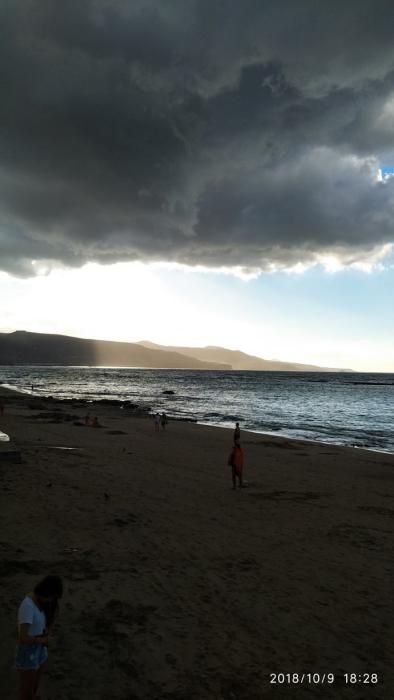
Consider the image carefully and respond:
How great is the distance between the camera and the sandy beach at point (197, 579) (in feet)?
16.7

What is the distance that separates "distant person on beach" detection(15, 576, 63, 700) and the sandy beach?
3.20 ft

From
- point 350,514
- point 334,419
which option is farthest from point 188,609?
point 334,419

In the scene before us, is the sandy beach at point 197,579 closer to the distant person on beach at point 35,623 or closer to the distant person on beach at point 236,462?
the distant person on beach at point 236,462

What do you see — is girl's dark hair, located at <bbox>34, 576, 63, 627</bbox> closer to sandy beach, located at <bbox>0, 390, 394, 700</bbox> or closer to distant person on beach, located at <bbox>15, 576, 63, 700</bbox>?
distant person on beach, located at <bbox>15, 576, 63, 700</bbox>

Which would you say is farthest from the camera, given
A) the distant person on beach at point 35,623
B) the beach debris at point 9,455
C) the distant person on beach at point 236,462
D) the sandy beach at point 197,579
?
the beach debris at point 9,455

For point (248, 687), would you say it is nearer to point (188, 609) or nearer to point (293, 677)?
point (293, 677)

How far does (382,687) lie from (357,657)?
49 cm

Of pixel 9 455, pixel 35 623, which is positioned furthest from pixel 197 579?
pixel 9 455

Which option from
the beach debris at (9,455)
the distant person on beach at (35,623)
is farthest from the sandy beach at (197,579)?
the distant person on beach at (35,623)

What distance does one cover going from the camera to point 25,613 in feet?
12.4

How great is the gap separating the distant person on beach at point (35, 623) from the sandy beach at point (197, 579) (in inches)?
38.4

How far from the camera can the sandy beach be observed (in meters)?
5.09

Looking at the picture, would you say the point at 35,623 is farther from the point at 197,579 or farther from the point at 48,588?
the point at 197,579

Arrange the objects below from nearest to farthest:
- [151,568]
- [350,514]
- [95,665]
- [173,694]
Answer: [173,694], [95,665], [151,568], [350,514]
